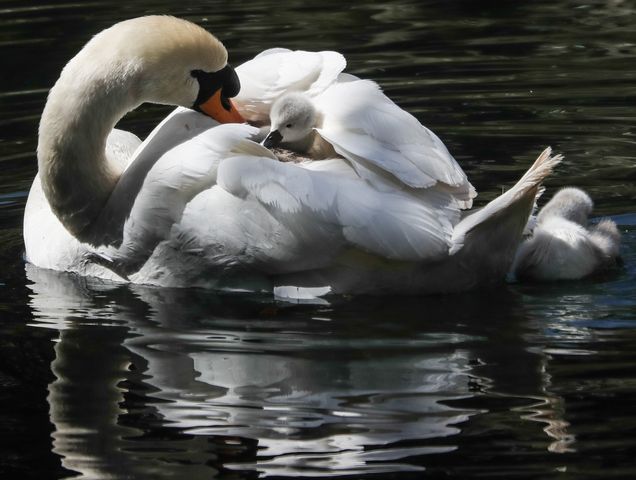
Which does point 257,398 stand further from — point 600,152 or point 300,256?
point 600,152

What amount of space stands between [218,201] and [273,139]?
45 cm

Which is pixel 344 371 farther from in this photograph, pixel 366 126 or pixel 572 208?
pixel 572 208

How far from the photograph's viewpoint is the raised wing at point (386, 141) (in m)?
5.26

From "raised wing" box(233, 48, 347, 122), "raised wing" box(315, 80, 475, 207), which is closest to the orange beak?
"raised wing" box(233, 48, 347, 122)

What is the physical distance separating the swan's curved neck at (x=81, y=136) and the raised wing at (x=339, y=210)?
672 millimetres

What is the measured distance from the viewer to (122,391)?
4.66m

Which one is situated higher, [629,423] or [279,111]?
[279,111]

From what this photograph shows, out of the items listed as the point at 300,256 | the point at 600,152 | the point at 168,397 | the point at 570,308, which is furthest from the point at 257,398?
the point at 600,152

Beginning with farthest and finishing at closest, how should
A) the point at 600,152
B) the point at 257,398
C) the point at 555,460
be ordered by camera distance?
the point at 600,152
the point at 257,398
the point at 555,460

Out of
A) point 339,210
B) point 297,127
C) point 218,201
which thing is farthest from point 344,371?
point 297,127

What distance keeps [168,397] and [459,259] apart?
1.36m

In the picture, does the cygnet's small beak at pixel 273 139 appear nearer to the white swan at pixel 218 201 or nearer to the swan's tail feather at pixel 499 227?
the white swan at pixel 218 201

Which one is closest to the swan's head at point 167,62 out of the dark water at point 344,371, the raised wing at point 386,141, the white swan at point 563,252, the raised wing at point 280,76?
the raised wing at point 280,76

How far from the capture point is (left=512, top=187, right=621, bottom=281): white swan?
18.6 ft
